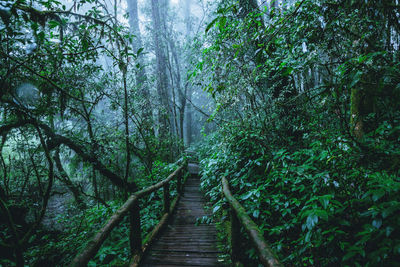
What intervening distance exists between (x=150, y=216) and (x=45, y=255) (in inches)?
92.4

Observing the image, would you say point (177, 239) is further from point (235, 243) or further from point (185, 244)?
point (235, 243)

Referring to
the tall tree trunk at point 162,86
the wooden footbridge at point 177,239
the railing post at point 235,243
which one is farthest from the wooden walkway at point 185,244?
the tall tree trunk at point 162,86

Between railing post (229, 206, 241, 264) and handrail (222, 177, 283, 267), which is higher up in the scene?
handrail (222, 177, 283, 267)

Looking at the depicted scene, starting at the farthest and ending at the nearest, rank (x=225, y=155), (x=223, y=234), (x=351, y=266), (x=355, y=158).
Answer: (x=225, y=155)
(x=223, y=234)
(x=355, y=158)
(x=351, y=266)

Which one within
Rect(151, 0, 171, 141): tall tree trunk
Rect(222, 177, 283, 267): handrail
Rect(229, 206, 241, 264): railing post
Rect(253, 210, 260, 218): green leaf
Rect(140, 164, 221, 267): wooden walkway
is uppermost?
Rect(151, 0, 171, 141): tall tree trunk

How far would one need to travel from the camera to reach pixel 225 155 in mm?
6160

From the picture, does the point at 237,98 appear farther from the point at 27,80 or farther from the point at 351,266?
the point at 27,80

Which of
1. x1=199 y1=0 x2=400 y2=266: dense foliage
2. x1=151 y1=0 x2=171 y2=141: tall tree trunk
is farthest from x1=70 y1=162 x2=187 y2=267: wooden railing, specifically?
x1=151 y1=0 x2=171 y2=141: tall tree trunk

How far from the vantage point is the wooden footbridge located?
205cm

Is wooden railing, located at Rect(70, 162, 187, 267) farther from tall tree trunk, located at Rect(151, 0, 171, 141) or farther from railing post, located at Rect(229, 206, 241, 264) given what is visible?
tall tree trunk, located at Rect(151, 0, 171, 141)

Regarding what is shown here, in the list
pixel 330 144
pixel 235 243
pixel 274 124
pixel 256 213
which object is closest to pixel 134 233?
pixel 235 243

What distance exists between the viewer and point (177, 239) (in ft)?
13.0

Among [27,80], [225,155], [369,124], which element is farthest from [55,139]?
[369,124]

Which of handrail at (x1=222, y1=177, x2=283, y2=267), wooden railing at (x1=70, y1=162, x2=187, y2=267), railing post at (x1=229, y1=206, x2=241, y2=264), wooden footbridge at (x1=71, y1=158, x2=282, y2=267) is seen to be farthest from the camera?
railing post at (x1=229, y1=206, x2=241, y2=264)
